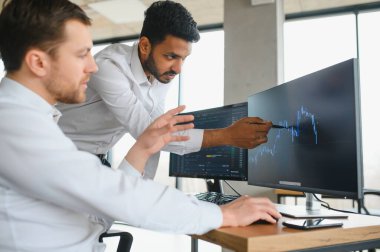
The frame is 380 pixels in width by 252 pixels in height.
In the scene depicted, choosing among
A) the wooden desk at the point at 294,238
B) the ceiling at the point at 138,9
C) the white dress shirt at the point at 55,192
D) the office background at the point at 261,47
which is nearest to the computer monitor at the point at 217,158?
the wooden desk at the point at 294,238

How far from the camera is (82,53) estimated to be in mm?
935

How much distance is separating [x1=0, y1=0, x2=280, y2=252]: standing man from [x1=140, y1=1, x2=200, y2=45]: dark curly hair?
65 cm

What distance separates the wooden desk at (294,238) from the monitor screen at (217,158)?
0.62m

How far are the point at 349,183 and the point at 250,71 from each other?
2.54 m

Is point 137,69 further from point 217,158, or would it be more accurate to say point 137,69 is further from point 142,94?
point 217,158

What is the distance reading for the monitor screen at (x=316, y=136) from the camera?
95 centimetres

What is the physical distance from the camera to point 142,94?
1.63 m

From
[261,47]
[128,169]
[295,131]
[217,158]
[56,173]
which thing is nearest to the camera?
[56,173]

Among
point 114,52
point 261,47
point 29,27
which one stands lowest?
point 29,27

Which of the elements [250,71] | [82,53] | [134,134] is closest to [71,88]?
[82,53]

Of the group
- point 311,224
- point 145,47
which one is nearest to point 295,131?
point 311,224

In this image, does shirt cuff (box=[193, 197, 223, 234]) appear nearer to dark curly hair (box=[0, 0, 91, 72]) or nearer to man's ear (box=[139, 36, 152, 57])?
dark curly hair (box=[0, 0, 91, 72])

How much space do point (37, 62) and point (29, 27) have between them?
0.29ft

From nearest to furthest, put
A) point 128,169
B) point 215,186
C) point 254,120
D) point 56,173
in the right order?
point 56,173
point 128,169
point 254,120
point 215,186
